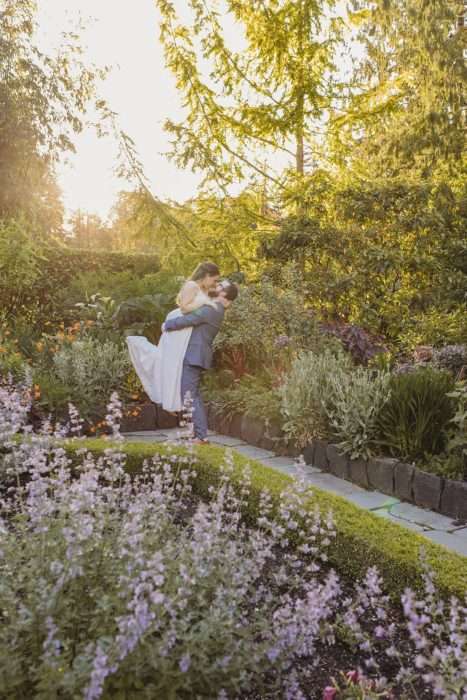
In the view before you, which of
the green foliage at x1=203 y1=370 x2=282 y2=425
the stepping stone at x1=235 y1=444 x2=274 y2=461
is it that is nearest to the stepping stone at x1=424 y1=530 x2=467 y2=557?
the stepping stone at x1=235 y1=444 x2=274 y2=461

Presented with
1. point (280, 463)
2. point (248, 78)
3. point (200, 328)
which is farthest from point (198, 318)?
point (248, 78)

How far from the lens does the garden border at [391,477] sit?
402 centimetres

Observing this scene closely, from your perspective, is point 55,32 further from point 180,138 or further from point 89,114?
point 180,138

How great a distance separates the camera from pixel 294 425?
18.0 feet

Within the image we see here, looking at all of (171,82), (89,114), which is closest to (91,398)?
(171,82)

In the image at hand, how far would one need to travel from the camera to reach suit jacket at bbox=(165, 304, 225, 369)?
18.3ft

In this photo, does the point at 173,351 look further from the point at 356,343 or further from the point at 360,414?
the point at 356,343

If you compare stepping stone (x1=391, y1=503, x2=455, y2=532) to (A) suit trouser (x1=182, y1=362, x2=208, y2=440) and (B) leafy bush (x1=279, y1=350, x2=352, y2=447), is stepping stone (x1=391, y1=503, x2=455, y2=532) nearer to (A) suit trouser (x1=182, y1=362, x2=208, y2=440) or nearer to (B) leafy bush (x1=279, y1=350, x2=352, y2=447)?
(B) leafy bush (x1=279, y1=350, x2=352, y2=447)

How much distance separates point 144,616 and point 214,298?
430 cm

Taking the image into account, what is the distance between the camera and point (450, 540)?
3.59 meters

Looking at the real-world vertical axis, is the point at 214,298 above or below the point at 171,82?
below

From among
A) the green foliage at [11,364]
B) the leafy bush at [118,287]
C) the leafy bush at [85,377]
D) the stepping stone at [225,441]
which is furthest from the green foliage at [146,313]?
the stepping stone at [225,441]

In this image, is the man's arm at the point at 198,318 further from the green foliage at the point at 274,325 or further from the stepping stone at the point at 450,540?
the stepping stone at the point at 450,540

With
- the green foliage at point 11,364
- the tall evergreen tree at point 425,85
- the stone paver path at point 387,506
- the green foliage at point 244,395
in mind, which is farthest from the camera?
the tall evergreen tree at point 425,85
